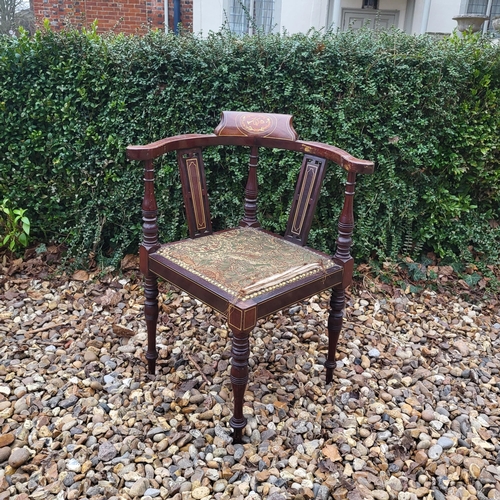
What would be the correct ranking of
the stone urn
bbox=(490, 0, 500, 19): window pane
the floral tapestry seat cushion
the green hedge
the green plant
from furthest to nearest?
1. bbox=(490, 0, 500, 19): window pane
2. the stone urn
3. the green plant
4. the green hedge
5. the floral tapestry seat cushion

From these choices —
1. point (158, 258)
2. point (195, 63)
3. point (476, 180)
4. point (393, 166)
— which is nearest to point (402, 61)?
point (393, 166)

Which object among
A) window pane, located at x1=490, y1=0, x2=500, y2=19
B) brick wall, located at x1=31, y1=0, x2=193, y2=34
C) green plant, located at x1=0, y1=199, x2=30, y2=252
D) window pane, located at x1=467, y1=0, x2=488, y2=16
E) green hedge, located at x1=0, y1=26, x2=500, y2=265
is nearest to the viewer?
green hedge, located at x1=0, y1=26, x2=500, y2=265

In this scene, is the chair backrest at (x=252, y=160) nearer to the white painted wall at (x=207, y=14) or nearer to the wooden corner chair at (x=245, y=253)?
the wooden corner chair at (x=245, y=253)

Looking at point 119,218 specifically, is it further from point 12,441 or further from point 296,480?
point 296,480

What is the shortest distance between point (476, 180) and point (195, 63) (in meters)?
1.85

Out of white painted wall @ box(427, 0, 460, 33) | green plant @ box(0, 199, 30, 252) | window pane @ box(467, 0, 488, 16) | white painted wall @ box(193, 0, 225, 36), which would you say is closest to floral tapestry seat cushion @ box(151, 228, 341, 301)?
green plant @ box(0, 199, 30, 252)

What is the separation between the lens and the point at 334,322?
6.53 feet

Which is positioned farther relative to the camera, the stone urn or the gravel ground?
the stone urn

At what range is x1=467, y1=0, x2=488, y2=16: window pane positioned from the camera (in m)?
7.92

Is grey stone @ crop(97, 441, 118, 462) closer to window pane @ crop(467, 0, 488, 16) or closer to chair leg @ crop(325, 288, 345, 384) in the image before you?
chair leg @ crop(325, 288, 345, 384)

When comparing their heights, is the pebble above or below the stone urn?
below

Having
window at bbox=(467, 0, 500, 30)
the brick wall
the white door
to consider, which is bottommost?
the brick wall

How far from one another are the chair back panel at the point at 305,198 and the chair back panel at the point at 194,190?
0.39 meters

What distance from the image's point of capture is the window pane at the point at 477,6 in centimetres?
792
